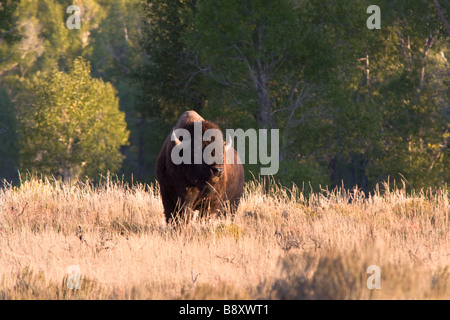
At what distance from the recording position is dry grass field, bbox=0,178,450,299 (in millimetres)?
5898

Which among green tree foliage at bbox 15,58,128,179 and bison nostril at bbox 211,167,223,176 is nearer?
bison nostril at bbox 211,167,223,176

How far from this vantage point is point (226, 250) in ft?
26.2

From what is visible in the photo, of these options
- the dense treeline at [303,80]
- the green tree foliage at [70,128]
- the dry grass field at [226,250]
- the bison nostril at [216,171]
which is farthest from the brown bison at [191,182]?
the green tree foliage at [70,128]

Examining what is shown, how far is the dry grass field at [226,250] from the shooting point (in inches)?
232

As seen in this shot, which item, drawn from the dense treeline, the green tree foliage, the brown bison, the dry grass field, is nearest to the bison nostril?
the brown bison

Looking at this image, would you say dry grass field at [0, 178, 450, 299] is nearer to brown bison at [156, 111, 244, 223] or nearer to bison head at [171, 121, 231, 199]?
brown bison at [156, 111, 244, 223]

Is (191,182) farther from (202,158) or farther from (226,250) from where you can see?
(226,250)

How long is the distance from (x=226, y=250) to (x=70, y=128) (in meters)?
38.2

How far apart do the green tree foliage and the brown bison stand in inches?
1347

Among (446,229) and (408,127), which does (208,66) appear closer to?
(408,127)

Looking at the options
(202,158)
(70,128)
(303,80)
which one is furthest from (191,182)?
(70,128)

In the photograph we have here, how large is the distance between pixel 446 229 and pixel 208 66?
20.6 meters

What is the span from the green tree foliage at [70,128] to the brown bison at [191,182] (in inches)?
1347
